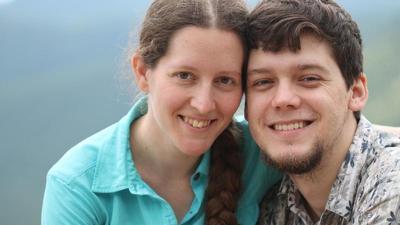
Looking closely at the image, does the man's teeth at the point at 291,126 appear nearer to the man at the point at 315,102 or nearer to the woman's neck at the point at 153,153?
the man at the point at 315,102

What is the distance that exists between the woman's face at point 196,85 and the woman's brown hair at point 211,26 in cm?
2

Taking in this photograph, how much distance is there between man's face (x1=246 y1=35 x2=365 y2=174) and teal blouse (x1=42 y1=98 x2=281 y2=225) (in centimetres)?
30

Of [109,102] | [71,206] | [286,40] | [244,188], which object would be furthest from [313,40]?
[109,102]

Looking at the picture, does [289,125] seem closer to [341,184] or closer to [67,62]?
[341,184]

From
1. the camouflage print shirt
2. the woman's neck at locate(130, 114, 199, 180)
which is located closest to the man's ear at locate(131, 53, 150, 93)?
the woman's neck at locate(130, 114, 199, 180)

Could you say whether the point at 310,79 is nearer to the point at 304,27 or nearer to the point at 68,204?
the point at 304,27

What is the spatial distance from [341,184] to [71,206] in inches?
29.0

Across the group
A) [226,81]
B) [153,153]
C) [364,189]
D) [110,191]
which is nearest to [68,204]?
[110,191]

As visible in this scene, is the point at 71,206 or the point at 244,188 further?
the point at 244,188

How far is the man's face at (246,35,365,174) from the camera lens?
1452 millimetres

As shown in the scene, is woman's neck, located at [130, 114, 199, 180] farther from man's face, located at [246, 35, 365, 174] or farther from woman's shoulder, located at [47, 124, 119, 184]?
man's face, located at [246, 35, 365, 174]

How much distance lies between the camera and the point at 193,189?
1.69 metres

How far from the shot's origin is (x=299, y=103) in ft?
4.76

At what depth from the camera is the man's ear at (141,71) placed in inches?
60.7
